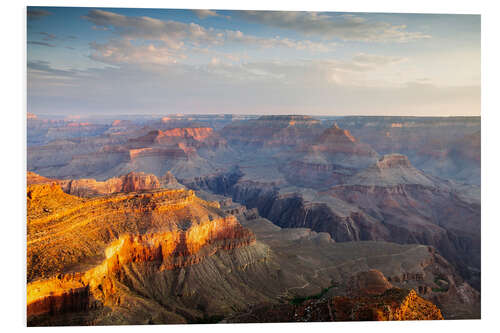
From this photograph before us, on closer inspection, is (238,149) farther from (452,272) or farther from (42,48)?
(42,48)

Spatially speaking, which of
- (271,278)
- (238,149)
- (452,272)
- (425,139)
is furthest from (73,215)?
(238,149)

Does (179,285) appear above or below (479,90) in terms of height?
below

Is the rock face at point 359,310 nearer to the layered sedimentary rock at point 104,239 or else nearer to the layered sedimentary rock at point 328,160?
the layered sedimentary rock at point 104,239

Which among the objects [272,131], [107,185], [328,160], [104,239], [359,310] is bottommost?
[359,310]

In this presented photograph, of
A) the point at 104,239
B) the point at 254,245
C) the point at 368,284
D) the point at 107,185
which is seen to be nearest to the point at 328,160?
the point at 107,185

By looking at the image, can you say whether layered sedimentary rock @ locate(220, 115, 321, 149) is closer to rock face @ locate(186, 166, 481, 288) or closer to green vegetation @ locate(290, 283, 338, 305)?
rock face @ locate(186, 166, 481, 288)

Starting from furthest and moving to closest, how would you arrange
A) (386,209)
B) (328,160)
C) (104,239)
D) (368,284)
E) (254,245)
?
(328,160)
(386,209)
(254,245)
(368,284)
(104,239)

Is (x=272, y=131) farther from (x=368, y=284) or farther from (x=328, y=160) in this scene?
(x=368, y=284)

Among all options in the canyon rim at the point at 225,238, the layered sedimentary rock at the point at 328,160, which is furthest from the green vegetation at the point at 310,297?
the layered sedimentary rock at the point at 328,160
